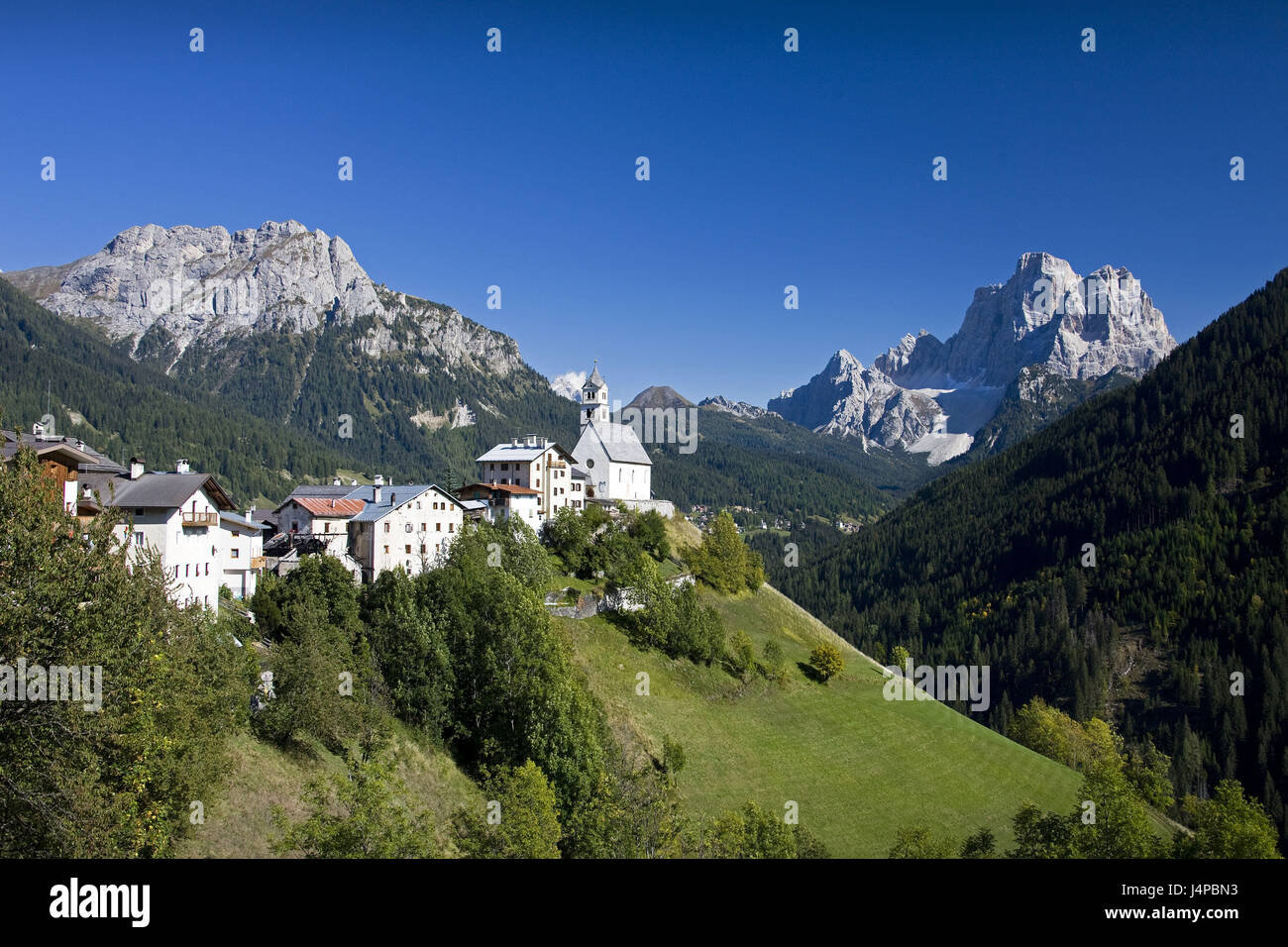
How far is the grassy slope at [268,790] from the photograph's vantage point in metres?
32.1

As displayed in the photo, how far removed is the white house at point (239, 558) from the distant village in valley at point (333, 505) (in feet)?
0.32

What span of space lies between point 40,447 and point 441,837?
107 ft

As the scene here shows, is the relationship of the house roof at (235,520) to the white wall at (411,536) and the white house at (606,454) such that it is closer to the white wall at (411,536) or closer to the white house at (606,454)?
the white wall at (411,536)

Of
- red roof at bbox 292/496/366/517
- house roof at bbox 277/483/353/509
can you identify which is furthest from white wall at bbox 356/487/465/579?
house roof at bbox 277/483/353/509

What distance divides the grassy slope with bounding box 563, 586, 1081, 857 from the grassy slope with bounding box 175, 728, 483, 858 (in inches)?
590

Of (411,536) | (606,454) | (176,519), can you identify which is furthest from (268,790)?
(606,454)

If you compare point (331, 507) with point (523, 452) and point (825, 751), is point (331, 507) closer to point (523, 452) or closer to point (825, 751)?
point (523, 452)

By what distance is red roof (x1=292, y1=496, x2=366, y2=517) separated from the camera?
239 ft

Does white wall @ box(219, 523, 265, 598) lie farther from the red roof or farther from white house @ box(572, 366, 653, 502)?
white house @ box(572, 366, 653, 502)

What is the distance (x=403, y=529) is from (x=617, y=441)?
40053 millimetres

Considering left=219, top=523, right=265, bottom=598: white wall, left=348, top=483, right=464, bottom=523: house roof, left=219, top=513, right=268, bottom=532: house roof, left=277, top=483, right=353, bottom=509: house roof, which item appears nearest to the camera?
left=219, top=513, right=268, bottom=532: house roof

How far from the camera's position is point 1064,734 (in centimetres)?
11219
